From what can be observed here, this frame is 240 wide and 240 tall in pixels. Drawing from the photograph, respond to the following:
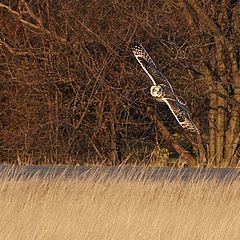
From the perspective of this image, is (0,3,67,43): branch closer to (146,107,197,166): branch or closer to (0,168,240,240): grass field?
(146,107,197,166): branch

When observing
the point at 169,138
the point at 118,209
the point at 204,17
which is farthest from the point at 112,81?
the point at 118,209

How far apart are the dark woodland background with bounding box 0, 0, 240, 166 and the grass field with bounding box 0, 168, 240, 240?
18.2 ft

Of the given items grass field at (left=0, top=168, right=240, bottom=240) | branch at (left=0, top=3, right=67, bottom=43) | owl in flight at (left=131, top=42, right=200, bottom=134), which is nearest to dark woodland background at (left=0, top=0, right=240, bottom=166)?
branch at (left=0, top=3, right=67, bottom=43)

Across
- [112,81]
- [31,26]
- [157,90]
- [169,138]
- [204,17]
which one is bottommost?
[169,138]

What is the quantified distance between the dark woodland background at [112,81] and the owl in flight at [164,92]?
2.38ft

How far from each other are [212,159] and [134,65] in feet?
6.70

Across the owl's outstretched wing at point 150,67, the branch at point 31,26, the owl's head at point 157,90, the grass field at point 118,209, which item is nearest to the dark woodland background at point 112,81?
the branch at point 31,26

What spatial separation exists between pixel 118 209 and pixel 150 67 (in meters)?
6.59

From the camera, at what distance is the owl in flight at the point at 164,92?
48.3ft

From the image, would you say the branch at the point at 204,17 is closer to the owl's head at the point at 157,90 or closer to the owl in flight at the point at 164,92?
the owl in flight at the point at 164,92

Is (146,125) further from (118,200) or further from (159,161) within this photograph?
(118,200)

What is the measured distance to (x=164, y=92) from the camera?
14.9m

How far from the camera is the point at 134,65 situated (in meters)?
16.5

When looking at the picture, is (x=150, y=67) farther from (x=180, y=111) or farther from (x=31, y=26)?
(x=31, y=26)
